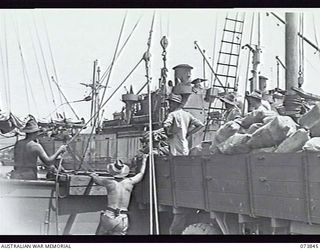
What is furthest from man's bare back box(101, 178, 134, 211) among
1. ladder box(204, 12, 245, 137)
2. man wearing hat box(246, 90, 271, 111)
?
man wearing hat box(246, 90, 271, 111)

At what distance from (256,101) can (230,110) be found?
12cm

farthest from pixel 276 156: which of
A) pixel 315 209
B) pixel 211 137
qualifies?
pixel 211 137

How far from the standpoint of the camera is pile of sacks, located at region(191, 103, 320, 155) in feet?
6.40

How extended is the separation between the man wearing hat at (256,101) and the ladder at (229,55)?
0.09 metres

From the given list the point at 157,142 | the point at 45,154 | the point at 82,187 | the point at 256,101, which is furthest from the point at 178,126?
the point at 45,154

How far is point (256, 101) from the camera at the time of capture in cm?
228

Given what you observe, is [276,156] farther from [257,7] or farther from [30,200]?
[30,200]

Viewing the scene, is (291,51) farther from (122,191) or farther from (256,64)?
(122,191)

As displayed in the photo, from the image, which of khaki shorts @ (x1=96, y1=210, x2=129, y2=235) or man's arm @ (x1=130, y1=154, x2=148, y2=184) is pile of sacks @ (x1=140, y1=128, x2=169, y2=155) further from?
khaki shorts @ (x1=96, y1=210, x2=129, y2=235)

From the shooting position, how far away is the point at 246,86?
91.5 inches

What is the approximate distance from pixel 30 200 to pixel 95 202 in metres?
0.30

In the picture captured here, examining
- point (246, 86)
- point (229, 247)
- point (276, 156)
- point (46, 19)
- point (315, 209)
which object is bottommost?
point (229, 247)

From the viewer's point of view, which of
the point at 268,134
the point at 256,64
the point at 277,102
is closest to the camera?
the point at 268,134

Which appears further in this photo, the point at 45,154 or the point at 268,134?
the point at 45,154
